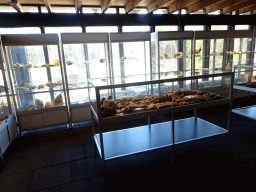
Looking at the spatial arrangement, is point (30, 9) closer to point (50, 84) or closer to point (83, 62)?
point (83, 62)

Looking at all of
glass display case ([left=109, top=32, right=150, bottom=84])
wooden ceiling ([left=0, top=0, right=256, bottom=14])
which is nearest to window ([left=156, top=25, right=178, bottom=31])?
wooden ceiling ([left=0, top=0, right=256, bottom=14])

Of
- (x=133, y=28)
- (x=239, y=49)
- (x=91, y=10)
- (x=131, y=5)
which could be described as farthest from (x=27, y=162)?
(x=239, y=49)

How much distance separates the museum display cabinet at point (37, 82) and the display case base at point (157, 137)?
1987 mm

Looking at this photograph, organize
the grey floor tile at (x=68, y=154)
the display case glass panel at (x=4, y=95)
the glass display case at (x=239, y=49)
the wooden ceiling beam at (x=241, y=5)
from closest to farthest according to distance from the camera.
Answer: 1. the grey floor tile at (x=68, y=154)
2. the display case glass panel at (x=4, y=95)
3. the wooden ceiling beam at (x=241, y=5)
4. the glass display case at (x=239, y=49)

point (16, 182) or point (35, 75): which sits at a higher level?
point (35, 75)

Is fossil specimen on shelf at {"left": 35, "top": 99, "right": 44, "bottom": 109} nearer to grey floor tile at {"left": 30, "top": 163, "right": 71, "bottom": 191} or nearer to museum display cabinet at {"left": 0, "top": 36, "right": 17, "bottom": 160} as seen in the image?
museum display cabinet at {"left": 0, "top": 36, "right": 17, "bottom": 160}

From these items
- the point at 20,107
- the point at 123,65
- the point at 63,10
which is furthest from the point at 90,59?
the point at 20,107

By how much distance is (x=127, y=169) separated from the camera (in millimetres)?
3117

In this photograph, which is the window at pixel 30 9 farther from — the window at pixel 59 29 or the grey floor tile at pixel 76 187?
the grey floor tile at pixel 76 187

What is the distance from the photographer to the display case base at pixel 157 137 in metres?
3.09

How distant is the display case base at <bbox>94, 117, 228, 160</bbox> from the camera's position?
3.09 metres

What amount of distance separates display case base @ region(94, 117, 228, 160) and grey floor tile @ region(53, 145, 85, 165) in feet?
1.77

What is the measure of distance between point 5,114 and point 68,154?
1.81 meters

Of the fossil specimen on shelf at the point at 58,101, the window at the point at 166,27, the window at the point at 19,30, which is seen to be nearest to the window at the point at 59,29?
the window at the point at 19,30
